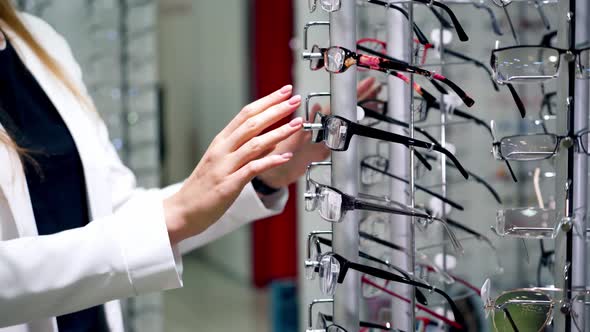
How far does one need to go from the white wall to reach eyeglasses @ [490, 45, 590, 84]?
508cm

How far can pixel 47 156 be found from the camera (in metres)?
1.37

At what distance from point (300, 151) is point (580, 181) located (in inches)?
20.6

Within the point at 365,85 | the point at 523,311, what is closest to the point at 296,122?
the point at 365,85

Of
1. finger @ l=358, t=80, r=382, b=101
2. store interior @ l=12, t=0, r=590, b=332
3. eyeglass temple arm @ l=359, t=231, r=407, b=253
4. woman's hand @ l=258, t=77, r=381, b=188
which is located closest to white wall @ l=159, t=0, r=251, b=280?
store interior @ l=12, t=0, r=590, b=332

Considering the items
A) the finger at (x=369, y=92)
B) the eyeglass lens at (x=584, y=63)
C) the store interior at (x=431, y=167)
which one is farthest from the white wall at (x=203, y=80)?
the eyeglass lens at (x=584, y=63)

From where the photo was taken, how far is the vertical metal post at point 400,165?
1.09 metres

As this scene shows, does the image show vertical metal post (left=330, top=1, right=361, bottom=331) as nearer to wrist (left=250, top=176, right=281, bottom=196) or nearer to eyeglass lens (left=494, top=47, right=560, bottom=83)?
eyeglass lens (left=494, top=47, right=560, bottom=83)

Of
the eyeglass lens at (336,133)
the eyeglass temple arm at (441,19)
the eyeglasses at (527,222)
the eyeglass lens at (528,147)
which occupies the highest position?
the eyeglass temple arm at (441,19)

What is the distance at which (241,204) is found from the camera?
4.57ft

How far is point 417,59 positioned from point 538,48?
0.19m

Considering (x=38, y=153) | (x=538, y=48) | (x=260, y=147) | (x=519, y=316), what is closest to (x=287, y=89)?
(x=260, y=147)

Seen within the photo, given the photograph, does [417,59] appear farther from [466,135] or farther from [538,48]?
[466,135]

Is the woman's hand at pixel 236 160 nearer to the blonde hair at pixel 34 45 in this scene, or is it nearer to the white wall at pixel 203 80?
the blonde hair at pixel 34 45

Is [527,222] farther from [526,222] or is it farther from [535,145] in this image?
[535,145]
